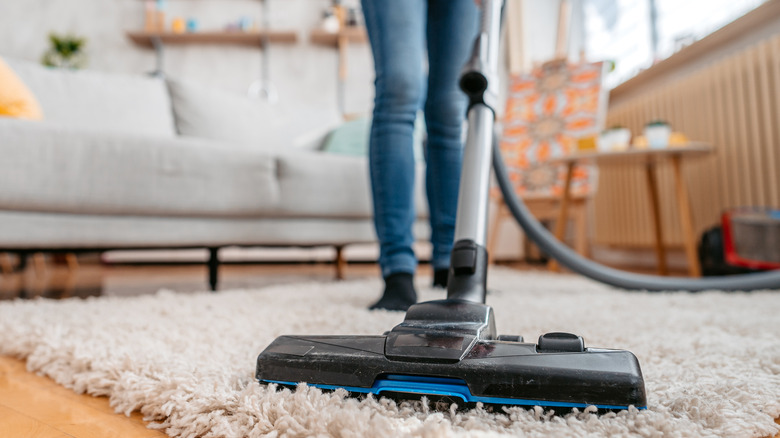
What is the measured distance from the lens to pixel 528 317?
2.58ft

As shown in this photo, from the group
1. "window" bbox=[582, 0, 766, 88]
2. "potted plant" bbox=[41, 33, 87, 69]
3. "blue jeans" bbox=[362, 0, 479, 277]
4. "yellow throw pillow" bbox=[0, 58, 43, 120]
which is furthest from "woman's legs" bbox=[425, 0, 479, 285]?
"potted plant" bbox=[41, 33, 87, 69]

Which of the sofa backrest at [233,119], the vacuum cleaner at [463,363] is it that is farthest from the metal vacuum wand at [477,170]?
the sofa backrest at [233,119]

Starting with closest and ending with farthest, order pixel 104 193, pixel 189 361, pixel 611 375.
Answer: pixel 611 375 → pixel 189 361 → pixel 104 193

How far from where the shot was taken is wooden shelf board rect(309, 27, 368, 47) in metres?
3.45

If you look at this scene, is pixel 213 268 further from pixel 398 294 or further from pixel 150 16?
pixel 150 16

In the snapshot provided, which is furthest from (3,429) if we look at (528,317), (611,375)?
(528,317)

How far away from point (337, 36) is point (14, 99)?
244cm

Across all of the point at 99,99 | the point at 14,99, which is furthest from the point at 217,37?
the point at 14,99

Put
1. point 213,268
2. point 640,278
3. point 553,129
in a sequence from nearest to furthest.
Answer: point 640,278
point 213,268
point 553,129

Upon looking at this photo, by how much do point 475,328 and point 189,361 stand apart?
0.96 feet

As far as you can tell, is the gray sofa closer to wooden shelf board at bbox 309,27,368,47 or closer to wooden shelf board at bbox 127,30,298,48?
wooden shelf board at bbox 127,30,298,48

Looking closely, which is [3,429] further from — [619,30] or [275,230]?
[619,30]

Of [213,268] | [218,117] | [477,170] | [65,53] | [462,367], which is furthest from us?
[65,53]

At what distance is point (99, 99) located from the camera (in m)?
1.92
